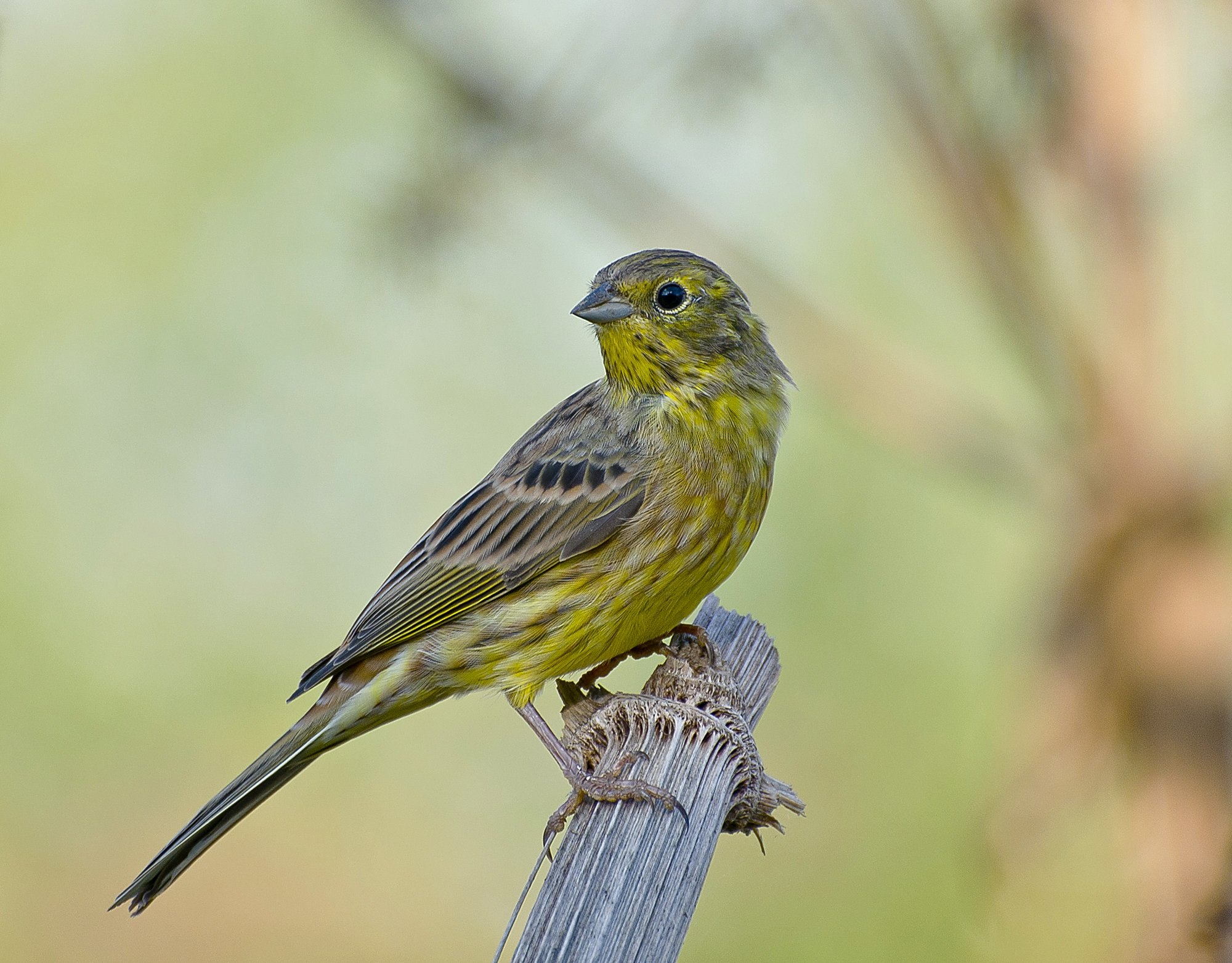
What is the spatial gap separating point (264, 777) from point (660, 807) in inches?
64.8

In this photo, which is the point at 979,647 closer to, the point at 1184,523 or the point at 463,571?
the point at 1184,523

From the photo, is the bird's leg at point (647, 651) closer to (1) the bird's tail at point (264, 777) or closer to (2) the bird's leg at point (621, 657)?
(2) the bird's leg at point (621, 657)

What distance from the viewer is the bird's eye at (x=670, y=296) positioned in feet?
14.7

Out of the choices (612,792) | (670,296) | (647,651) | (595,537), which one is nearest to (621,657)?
(647,651)

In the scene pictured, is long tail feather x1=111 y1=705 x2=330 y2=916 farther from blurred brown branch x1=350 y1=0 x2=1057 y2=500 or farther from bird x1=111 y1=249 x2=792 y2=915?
blurred brown branch x1=350 y1=0 x2=1057 y2=500

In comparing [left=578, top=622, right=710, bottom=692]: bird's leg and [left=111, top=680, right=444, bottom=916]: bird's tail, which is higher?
[left=578, top=622, right=710, bottom=692]: bird's leg

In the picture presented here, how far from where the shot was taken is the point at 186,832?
3.78 meters

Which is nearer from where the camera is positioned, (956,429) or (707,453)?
(707,453)

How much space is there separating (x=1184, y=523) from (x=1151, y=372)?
0.63m

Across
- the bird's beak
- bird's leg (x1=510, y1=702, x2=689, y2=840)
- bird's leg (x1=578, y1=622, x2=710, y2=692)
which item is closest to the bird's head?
the bird's beak

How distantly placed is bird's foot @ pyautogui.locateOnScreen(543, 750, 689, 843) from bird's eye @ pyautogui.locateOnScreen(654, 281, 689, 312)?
5.47 ft

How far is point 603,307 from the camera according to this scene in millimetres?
4441

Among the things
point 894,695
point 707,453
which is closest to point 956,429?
point 707,453

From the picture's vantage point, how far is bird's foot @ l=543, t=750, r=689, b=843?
292 centimetres
